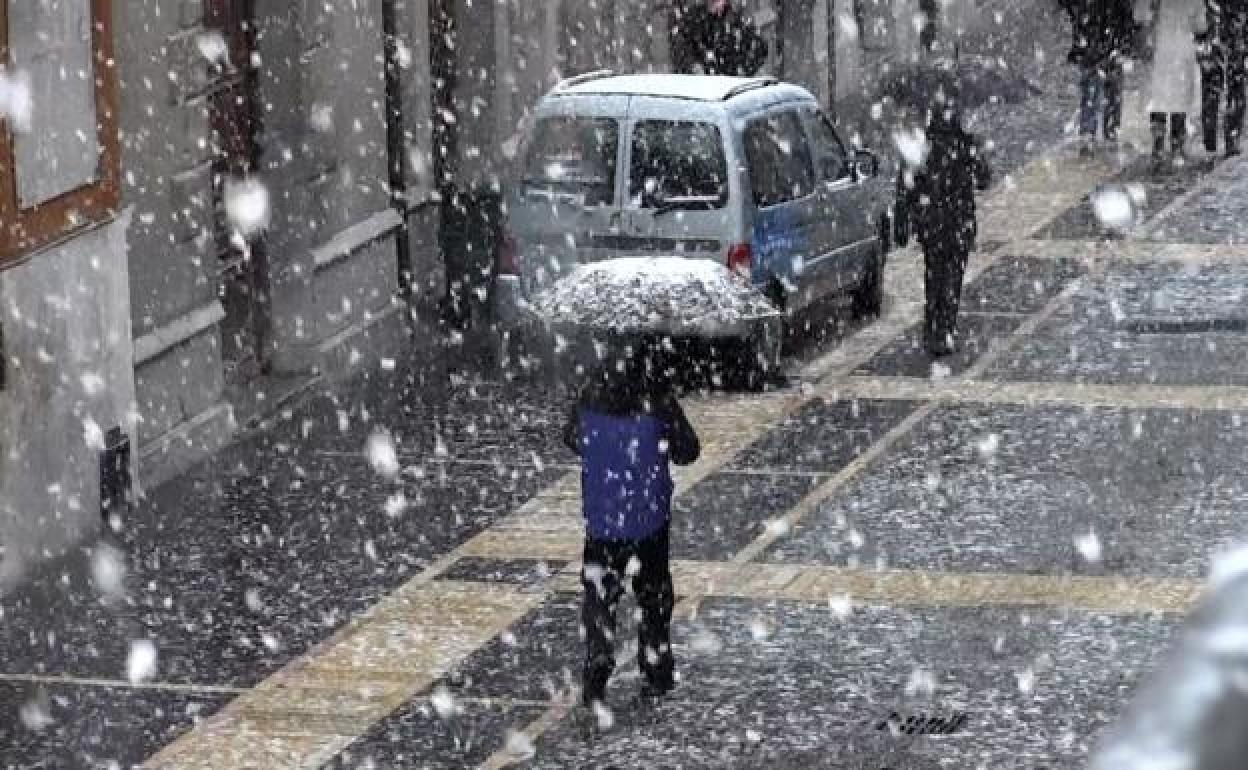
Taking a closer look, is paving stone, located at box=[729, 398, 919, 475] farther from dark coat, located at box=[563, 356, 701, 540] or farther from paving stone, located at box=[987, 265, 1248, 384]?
dark coat, located at box=[563, 356, 701, 540]

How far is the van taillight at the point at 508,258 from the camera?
15.1 metres

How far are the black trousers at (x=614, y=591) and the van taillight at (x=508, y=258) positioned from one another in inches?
252

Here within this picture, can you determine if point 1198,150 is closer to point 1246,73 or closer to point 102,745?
point 1246,73

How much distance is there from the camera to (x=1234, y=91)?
2377 centimetres

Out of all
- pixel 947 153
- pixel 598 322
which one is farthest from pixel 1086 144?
pixel 598 322

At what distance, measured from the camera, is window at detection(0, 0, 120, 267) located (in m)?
11.1

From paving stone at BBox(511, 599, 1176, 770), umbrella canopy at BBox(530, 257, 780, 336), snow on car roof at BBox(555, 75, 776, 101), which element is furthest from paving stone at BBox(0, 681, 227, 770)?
snow on car roof at BBox(555, 75, 776, 101)

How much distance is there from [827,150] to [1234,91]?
8497mm

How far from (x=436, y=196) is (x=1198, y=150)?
30.0ft

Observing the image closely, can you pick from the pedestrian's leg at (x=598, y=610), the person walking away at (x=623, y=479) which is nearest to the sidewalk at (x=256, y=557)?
the pedestrian's leg at (x=598, y=610)

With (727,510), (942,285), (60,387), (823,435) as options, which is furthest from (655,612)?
(942,285)

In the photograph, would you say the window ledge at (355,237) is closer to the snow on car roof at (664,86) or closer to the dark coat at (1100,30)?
the snow on car roof at (664,86)

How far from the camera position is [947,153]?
1580cm

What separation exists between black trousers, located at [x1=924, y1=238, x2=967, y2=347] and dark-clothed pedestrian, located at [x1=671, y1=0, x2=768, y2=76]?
6.99m
